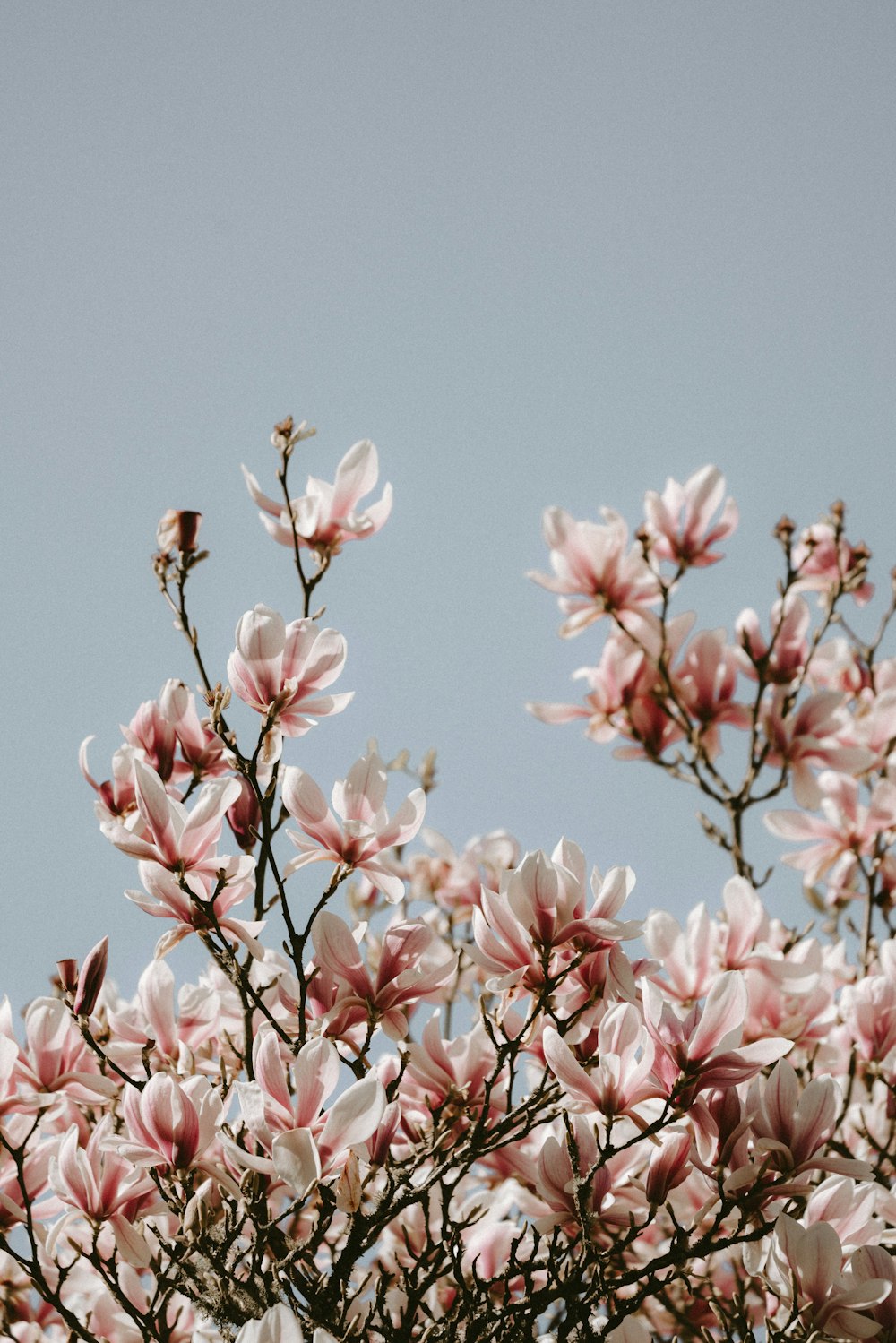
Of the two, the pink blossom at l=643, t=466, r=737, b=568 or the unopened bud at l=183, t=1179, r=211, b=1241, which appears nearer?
the unopened bud at l=183, t=1179, r=211, b=1241

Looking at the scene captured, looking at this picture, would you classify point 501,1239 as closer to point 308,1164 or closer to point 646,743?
point 308,1164

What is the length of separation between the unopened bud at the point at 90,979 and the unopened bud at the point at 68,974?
2 cm

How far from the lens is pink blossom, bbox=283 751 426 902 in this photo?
1592mm

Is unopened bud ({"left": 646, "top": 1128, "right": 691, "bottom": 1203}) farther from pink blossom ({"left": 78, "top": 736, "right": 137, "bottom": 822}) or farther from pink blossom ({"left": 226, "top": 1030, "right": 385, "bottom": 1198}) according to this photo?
→ pink blossom ({"left": 78, "top": 736, "right": 137, "bottom": 822})

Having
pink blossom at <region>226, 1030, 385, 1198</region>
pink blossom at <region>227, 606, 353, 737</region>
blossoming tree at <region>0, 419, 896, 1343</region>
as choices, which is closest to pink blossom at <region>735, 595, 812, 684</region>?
blossoming tree at <region>0, 419, 896, 1343</region>

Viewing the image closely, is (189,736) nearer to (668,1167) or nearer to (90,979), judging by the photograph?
(90,979)

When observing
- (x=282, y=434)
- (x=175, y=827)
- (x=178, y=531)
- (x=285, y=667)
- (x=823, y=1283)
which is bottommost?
(x=823, y=1283)

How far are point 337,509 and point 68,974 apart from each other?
100 cm

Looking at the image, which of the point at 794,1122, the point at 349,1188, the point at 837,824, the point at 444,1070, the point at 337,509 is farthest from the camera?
the point at 837,824

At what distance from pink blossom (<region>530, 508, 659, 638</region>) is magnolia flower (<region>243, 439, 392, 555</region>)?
81cm

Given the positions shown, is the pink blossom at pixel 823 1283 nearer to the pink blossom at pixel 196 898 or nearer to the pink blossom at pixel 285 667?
the pink blossom at pixel 196 898

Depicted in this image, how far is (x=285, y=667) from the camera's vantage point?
1671mm

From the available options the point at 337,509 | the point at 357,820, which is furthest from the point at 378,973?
the point at 337,509

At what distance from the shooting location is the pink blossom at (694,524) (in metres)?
2.89
